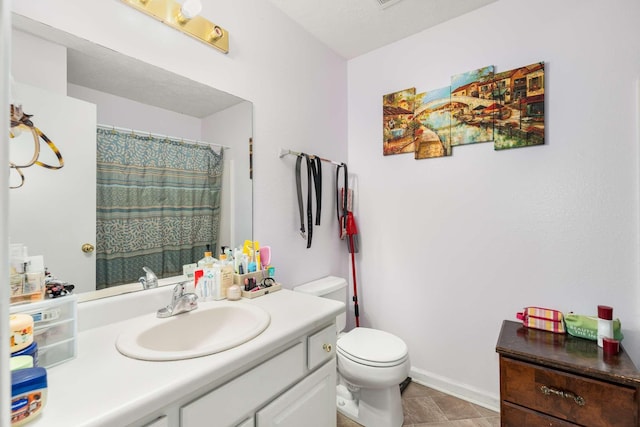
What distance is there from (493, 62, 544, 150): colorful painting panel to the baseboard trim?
1.52m

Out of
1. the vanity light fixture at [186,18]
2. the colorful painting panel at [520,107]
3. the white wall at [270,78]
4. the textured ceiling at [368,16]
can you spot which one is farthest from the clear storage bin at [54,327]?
the colorful painting panel at [520,107]

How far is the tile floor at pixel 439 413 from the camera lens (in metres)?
1.67

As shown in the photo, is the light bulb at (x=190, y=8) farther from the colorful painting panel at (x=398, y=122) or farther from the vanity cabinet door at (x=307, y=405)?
the vanity cabinet door at (x=307, y=405)

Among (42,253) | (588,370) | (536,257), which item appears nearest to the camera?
(42,253)

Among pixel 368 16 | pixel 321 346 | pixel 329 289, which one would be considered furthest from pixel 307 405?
pixel 368 16

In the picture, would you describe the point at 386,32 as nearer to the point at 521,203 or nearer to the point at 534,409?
the point at 521,203

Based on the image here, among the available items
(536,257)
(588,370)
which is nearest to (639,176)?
(536,257)

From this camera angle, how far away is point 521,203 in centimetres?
170

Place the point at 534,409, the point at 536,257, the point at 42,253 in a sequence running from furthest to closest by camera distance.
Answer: the point at 536,257, the point at 534,409, the point at 42,253

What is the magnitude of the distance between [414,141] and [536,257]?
1.03 metres

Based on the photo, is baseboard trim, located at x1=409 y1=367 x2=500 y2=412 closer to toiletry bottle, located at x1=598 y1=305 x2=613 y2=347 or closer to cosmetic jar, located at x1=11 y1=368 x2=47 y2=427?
toiletry bottle, located at x1=598 y1=305 x2=613 y2=347

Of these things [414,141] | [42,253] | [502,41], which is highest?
[502,41]

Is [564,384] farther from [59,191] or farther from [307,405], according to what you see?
[59,191]

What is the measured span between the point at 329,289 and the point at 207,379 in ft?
4.07
